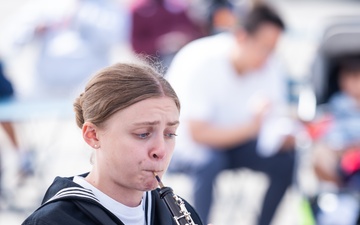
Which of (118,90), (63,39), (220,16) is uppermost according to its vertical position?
(220,16)

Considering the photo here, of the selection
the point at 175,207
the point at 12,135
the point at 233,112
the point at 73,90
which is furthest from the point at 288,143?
the point at 175,207

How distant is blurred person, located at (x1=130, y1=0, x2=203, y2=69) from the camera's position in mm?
6680

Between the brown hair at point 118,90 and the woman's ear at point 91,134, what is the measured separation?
1cm

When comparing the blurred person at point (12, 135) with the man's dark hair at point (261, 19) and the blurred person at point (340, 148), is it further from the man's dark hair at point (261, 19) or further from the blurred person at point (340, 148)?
the blurred person at point (340, 148)

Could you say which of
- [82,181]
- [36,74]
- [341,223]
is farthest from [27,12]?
[82,181]

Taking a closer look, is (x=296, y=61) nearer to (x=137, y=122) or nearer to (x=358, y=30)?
(x=358, y=30)

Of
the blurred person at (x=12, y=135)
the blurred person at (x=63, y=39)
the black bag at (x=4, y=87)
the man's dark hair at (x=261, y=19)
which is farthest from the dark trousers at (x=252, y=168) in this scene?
the blurred person at (x=63, y=39)

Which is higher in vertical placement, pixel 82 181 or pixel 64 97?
pixel 64 97

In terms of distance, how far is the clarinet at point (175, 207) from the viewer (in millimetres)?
1829

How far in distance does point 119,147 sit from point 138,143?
40mm

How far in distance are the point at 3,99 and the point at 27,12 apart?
85 centimetres

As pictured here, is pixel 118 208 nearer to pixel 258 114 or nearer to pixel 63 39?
pixel 258 114

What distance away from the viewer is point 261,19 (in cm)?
483

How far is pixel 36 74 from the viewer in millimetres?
6344
